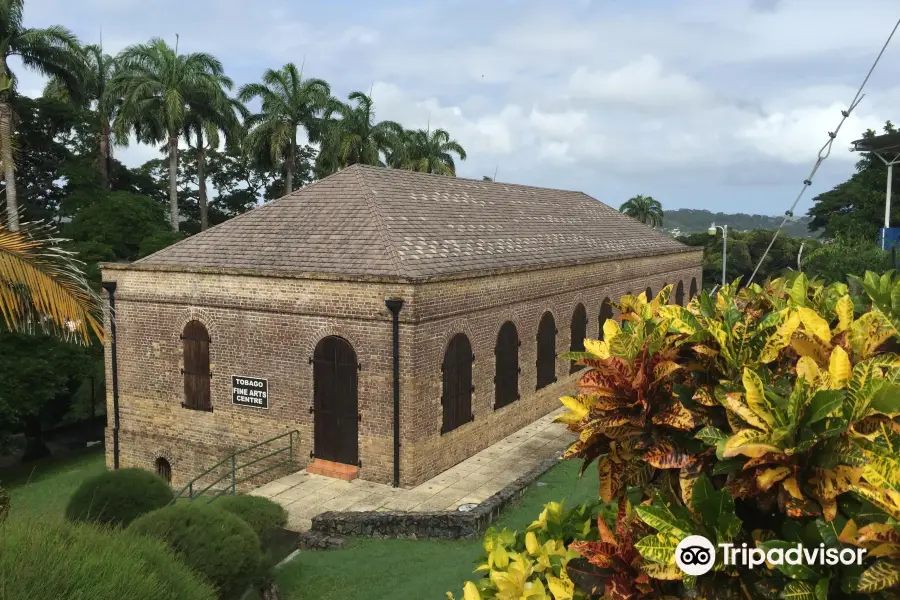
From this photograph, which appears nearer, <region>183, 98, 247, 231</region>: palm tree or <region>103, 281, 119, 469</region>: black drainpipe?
<region>103, 281, 119, 469</region>: black drainpipe

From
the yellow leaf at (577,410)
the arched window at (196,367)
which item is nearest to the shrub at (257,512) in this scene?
the arched window at (196,367)

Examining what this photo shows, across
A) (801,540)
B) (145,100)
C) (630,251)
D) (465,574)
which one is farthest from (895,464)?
(145,100)

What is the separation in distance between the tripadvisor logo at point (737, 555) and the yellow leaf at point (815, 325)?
2.95 feet

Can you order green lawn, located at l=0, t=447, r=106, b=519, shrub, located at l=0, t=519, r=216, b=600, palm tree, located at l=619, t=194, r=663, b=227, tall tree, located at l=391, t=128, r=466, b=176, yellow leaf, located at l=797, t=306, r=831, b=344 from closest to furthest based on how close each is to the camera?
yellow leaf, located at l=797, t=306, r=831, b=344
shrub, located at l=0, t=519, r=216, b=600
green lawn, located at l=0, t=447, r=106, b=519
tall tree, located at l=391, t=128, r=466, b=176
palm tree, located at l=619, t=194, r=663, b=227

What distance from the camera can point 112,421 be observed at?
1814cm

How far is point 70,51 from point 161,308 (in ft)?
67.9

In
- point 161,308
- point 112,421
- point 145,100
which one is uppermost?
point 145,100

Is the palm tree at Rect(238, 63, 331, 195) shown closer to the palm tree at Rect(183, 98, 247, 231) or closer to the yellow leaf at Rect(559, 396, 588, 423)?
the palm tree at Rect(183, 98, 247, 231)

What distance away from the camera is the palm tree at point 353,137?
45.3 m

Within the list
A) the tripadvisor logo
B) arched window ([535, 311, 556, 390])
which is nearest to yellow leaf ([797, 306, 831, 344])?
the tripadvisor logo

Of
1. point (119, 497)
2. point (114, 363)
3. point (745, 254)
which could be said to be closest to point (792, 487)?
point (119, 497)

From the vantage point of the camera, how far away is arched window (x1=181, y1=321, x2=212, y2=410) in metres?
16.7

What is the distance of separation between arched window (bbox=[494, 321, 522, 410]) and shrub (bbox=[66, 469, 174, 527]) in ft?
27.6

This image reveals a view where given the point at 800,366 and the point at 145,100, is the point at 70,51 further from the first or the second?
the point at 800,366
